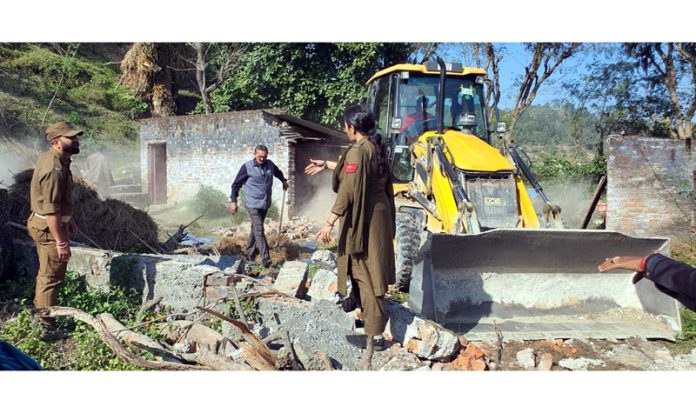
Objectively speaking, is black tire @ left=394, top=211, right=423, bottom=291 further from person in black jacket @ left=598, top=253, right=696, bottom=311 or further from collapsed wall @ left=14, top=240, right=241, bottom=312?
person in black jacket @ left=598, top=253, right=696, bottom=311

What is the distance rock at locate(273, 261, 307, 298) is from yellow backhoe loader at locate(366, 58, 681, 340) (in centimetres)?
111

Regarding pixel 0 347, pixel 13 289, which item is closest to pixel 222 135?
pixel 13 289

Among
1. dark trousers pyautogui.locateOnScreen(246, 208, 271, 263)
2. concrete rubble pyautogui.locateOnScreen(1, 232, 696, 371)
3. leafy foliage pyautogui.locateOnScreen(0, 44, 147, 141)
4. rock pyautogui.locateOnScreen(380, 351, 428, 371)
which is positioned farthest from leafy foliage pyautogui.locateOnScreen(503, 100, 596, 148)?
rock pyautogui.locateOnScreen(380, 351, 428, 371)

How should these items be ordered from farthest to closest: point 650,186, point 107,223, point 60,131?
point 650,186, point 107,223, point 60,131

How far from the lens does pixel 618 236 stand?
5.40 m

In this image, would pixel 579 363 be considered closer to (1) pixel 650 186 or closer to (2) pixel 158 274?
(2) pixel 158 274

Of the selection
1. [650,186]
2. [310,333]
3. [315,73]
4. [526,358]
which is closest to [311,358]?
[310,333]

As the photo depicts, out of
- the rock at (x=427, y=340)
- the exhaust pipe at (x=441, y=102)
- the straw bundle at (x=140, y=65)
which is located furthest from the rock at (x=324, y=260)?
the straw bundle at (x=140, y=65)

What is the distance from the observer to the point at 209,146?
636 inches

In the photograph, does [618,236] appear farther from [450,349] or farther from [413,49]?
[413,49]

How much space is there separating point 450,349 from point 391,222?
1.18m

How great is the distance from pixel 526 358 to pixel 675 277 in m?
2.58

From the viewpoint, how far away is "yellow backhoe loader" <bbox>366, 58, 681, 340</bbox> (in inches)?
208

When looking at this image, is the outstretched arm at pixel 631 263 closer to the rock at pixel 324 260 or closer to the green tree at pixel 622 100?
the rock at pixel 324 260
